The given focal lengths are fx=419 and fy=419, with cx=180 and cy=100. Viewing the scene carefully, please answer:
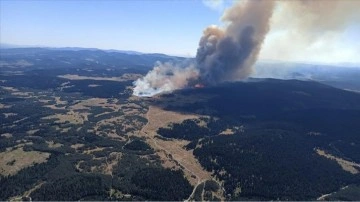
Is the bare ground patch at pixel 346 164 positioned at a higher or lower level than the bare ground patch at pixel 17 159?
higher

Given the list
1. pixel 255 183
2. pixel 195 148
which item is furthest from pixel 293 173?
pixel 195 148

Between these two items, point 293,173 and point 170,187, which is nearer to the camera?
point 170,187

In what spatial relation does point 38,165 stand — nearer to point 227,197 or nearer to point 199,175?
point 199,175

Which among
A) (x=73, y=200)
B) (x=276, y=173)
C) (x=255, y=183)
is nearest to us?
(x=73, y=200)

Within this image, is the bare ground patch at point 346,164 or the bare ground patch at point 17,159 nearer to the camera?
the bare ground patch at point 17,159

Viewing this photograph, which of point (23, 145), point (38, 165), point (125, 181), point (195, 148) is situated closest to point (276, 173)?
point (195, 148)

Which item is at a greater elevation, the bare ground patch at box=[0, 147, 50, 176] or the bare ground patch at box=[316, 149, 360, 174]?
the bare ground patch at box=[316, 149, 360, 174]

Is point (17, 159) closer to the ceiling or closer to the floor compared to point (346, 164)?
closer to the floor

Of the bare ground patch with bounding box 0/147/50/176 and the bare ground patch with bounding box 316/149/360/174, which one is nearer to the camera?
the bare ground patch with bounding box 0/147/50/176

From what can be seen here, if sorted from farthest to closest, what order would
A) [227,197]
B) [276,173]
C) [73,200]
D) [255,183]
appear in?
[276,173] → [255,183] → [227,197] → [73,200]

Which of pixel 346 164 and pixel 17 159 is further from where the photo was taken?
pixel 346 164
